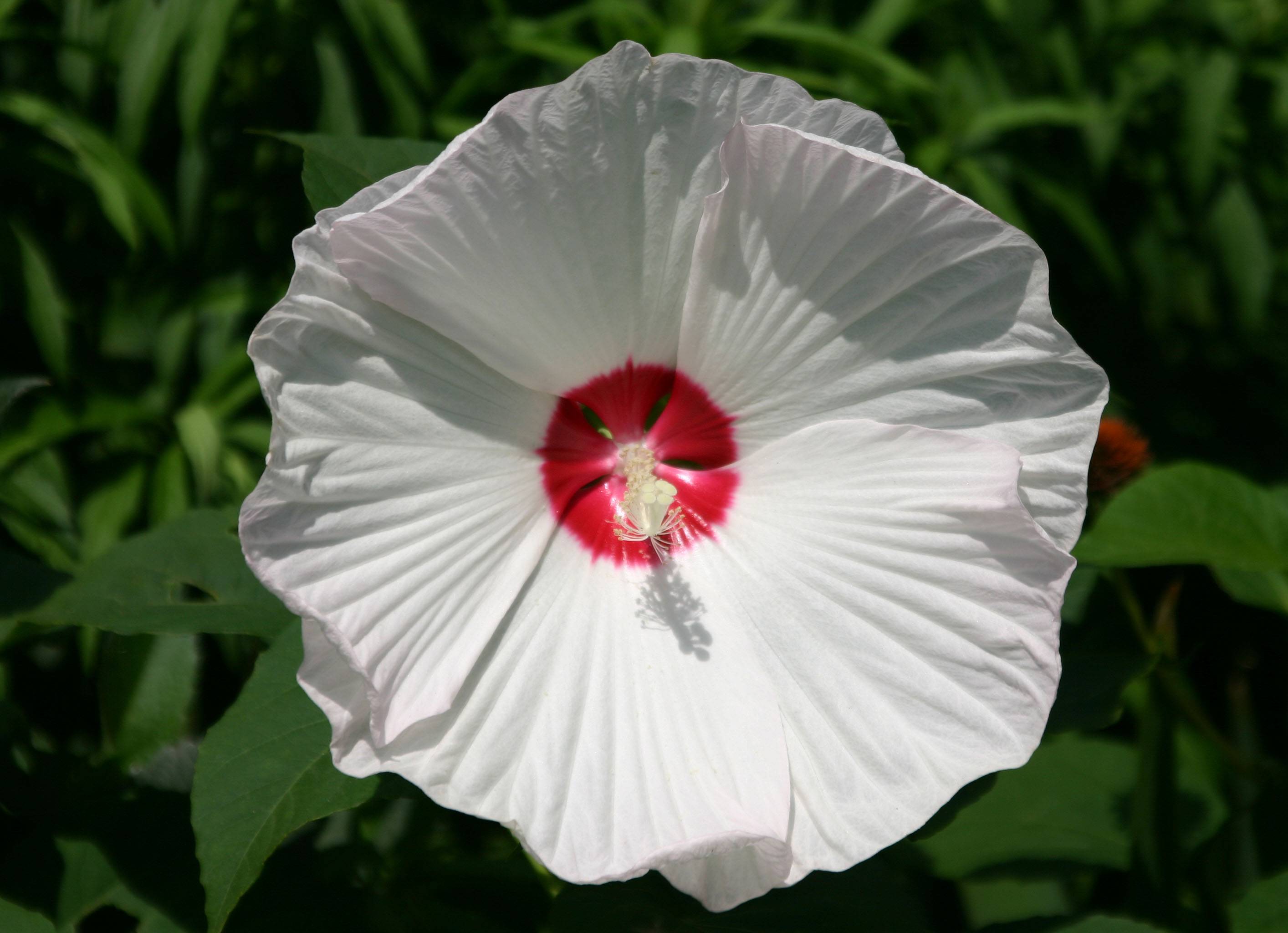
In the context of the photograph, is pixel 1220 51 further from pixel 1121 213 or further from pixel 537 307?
pixel 537 307

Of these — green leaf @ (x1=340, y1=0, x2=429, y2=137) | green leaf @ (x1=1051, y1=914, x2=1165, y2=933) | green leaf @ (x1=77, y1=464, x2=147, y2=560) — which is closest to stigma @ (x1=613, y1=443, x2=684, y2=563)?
green leaf @ (x1=1051, y1=914, x2=1165, y2=933)

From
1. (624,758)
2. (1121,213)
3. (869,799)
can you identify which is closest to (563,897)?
(624,758)

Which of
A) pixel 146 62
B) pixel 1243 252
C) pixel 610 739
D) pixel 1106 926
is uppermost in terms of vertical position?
pixel 1243 252

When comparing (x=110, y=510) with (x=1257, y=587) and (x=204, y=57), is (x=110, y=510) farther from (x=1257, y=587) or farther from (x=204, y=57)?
(x=1257, y=587)

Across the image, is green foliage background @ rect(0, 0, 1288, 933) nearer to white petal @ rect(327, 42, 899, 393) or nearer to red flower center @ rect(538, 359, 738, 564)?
white petal @ rect(327, 42, 899, 393)

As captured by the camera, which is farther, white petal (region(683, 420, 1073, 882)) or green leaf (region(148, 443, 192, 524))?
green leaf (region(148, 443, 192, 524))

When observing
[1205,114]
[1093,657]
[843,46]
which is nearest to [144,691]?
[1093,657]

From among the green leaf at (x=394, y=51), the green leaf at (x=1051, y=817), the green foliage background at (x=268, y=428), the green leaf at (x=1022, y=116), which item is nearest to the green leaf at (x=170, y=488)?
the green foliage background at (x=268, y=428)
